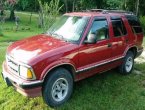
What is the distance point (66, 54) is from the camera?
5547 mm

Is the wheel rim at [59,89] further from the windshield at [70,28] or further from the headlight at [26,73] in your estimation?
the windshield at [70,28]

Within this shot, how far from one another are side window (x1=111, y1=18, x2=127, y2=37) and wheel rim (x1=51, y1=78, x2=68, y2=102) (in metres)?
2.27

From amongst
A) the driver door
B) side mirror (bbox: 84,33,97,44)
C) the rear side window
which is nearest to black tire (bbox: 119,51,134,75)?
the rear side window

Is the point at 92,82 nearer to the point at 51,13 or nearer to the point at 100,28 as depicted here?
the point at 100,28

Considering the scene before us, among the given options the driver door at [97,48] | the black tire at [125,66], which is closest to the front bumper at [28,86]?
the driver door at [97,48]

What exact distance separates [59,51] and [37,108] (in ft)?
4.54

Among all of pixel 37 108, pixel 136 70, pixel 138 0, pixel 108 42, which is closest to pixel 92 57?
pixel 108 42

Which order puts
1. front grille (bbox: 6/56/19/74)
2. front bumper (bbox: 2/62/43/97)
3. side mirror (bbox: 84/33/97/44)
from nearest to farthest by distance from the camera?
front bumper (bbox: 2/62/43/97), front grille (bbox: 6/56/19/74), side mirror (bbox: 84/33/97/44)

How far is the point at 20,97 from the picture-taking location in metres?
6.14

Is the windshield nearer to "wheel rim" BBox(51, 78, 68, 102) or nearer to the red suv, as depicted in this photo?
the red suv

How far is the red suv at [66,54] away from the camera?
Answer: 5.12 metres

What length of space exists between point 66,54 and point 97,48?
107 cm

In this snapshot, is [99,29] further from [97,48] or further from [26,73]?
[26,73]

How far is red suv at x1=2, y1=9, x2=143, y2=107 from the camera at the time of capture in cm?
512
